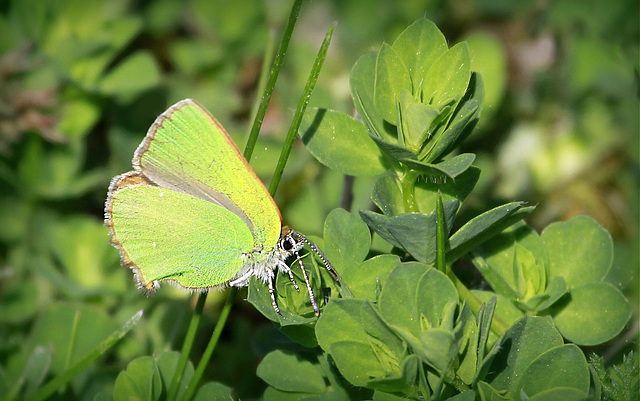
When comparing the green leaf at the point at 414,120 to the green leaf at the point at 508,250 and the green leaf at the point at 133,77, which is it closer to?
the green leaf at the point at 508,250

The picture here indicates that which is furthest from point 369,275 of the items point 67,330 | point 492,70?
point 492,70

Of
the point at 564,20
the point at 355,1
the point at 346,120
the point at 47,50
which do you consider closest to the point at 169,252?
the point at 346,120

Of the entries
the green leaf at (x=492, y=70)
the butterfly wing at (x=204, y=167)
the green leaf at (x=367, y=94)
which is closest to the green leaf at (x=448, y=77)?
the green leaf at (x=367, y=94)

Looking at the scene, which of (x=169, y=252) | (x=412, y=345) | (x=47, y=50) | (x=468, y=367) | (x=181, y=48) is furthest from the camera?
(x=181, y=48)

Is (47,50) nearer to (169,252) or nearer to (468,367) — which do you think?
(169,252)

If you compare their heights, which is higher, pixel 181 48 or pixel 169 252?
pixel 181 48

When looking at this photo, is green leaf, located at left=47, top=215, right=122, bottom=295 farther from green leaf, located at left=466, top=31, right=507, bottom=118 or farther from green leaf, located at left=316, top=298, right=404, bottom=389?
green leaf, located at left=466, top=31, right=507, bottom=118

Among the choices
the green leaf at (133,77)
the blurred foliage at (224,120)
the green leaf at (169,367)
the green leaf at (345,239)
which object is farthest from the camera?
the green leaf at (133,77)
